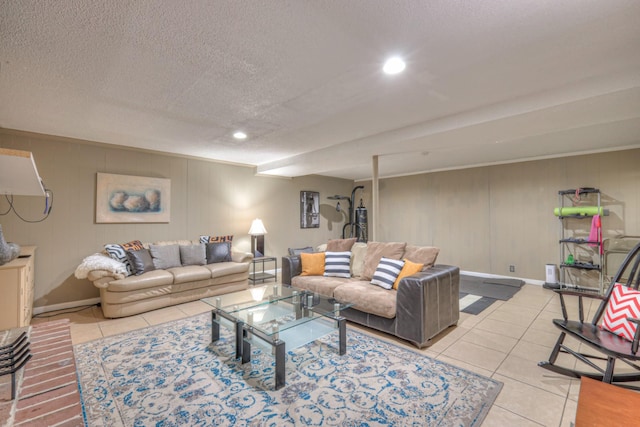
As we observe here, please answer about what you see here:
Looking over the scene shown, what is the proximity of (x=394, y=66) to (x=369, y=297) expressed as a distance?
2238mm

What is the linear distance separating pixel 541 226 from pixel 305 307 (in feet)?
16.3

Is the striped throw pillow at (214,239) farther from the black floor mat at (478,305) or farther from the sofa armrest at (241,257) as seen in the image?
the black floor mat at (478,305)

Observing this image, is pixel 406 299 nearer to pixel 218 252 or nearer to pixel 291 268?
pixel 291 268

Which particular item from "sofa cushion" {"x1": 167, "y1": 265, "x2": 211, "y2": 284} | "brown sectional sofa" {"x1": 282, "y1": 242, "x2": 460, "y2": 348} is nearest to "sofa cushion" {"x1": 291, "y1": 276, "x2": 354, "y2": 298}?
"brown sectional sofa" {"x1": 282, "y1": 242, "x2": 460, "y2": 348}

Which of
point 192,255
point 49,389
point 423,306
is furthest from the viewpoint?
point 192,255

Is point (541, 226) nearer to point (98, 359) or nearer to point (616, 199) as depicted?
point (616, 199)

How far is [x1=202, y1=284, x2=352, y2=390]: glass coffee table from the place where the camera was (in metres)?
2.29

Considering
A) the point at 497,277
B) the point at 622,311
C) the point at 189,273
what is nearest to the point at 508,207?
the point at 497,277

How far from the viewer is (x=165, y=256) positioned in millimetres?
4285

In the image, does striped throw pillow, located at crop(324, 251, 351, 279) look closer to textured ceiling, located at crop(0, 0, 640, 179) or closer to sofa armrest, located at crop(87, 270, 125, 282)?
textured ceiling, located at crop(0, 0, 640, 179)

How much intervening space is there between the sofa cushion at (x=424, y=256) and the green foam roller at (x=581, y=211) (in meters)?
3.11

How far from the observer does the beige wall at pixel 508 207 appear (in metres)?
4.54

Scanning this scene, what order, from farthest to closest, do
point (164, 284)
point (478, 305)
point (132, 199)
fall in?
point (132, 199) < point (478, 305) < point (164, 284)

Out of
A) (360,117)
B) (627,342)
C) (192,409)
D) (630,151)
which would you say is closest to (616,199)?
(630,151)
